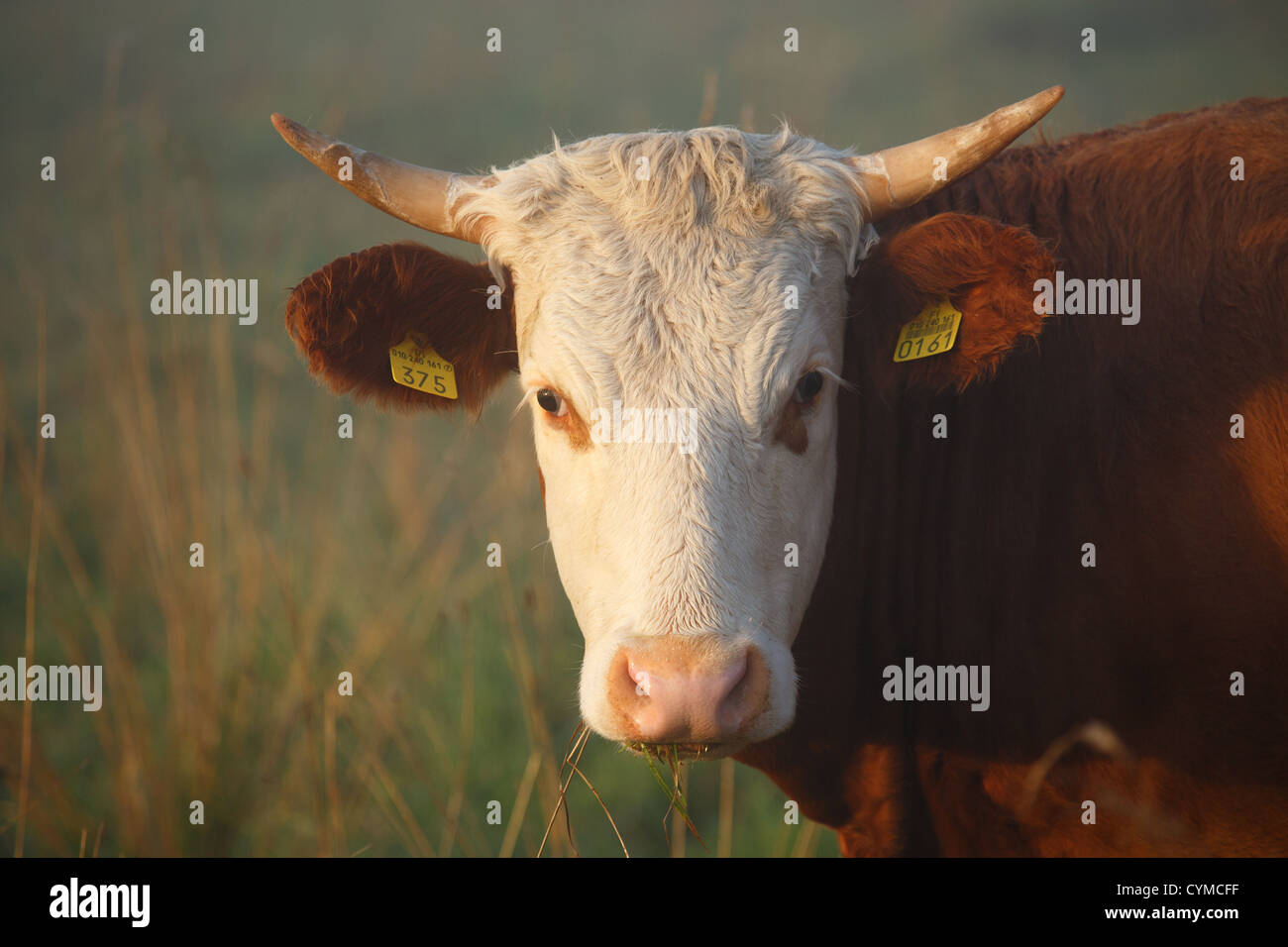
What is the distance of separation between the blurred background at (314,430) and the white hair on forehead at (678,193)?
761mm

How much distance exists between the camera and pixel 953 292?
2945 millimetres

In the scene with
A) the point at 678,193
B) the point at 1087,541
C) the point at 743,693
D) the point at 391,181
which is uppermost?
the point at 391,181

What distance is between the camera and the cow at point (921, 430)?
2672mm

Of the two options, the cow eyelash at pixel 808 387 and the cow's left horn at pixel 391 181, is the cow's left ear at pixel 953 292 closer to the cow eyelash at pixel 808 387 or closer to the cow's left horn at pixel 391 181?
the cow eyelash at pixel 808 387

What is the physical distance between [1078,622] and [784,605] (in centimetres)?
88

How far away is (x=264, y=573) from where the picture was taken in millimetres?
5703

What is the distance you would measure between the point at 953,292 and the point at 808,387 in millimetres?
530

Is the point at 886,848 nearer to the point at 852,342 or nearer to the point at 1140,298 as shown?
the point at 852,342

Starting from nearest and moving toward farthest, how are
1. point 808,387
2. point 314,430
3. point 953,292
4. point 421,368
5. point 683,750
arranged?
point 683,750 < point 808,387 < point 953,292 < point 421,368 < point 314,430

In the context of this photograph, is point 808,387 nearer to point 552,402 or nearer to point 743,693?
point 552,402

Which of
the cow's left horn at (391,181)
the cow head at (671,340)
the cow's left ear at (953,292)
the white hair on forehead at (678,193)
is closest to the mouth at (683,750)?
the cow head at (671,340)

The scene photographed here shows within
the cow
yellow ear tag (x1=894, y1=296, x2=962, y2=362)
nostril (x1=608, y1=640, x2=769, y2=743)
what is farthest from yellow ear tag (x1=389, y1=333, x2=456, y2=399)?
yellow ear tag (x1=894, y1=296, x2=962, y2=362)

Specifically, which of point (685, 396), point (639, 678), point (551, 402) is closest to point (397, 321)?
point (551, 402)
